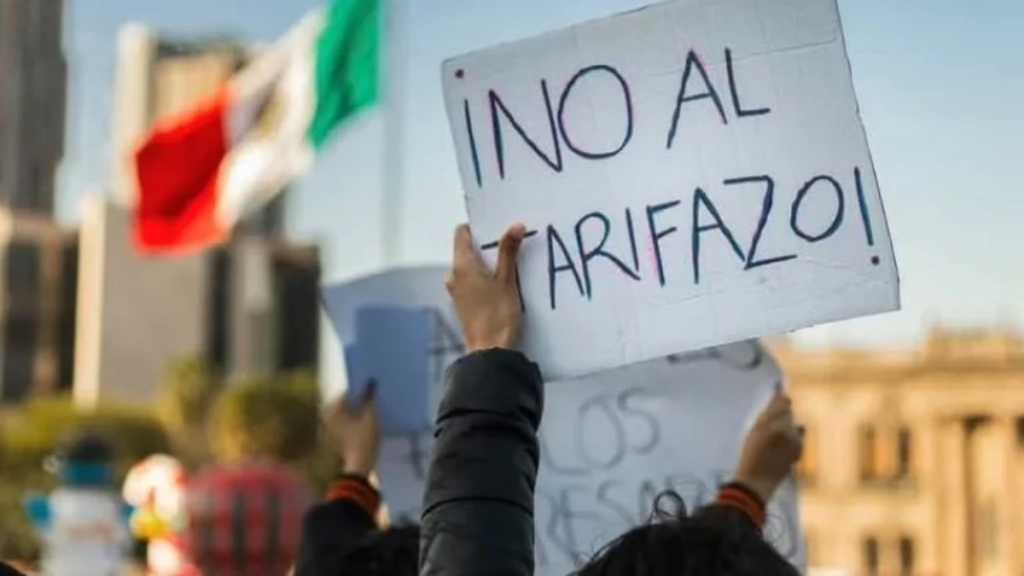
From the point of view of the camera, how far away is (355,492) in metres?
2.96

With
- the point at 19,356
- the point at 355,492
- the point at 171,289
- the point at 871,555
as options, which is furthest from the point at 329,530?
the point at 19,356

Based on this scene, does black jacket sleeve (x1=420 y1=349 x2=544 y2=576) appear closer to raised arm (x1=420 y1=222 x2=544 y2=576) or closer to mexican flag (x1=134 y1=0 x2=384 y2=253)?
raised arm (x1=420 y1=222 x2=544 y2=576)

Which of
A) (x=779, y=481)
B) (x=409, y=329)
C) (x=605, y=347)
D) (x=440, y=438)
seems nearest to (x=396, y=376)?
(x=409, y=329)

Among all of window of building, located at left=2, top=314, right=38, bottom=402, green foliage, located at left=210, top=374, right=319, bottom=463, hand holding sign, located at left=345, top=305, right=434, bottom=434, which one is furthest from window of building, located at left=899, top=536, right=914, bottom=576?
hand holding sign, located at left=345, top=305, right=434, bottom=434

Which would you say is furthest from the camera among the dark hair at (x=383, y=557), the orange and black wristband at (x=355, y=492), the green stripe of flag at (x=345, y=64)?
the green stripe of flag at (x=345, y=64)

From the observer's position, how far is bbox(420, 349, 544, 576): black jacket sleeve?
67.4 inches

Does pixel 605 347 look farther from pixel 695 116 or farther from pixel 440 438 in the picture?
pixel 440 438

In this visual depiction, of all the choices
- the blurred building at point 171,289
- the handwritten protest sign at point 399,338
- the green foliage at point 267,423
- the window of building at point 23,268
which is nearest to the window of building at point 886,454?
the green foliage at point 267,423

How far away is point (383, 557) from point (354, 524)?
18.0 inches

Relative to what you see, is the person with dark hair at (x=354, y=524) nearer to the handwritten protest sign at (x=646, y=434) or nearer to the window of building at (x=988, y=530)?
the handwritten protest sign at (x=646, y=434)

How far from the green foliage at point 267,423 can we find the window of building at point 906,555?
532 inches

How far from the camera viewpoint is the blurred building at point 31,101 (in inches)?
1742

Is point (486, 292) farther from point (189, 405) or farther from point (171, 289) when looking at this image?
point (171, 289)

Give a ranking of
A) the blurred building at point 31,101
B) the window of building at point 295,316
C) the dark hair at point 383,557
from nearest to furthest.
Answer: the dark hair at point 383,557
the blurred building at point 31,101
the window of building at point 295,316
